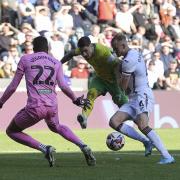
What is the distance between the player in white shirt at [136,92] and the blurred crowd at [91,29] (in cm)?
1050

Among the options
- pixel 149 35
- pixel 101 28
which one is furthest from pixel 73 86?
pixel 149 35

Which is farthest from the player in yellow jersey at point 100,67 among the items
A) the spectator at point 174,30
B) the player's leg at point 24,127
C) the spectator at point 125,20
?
the spectator at point 174,30

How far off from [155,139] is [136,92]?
814 mm

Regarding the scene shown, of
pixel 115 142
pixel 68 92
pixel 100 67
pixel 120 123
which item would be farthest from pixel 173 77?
pixel 68 92

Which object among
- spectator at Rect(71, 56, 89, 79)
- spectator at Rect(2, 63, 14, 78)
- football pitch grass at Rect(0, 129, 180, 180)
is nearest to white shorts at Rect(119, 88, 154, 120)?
football pitch grass at Rect(0, 129, 180, 180)

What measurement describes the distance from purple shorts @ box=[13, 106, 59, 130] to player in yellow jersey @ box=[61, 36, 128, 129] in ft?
6.87

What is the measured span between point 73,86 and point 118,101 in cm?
816

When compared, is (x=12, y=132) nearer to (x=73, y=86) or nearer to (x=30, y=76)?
(x=30, y=76)

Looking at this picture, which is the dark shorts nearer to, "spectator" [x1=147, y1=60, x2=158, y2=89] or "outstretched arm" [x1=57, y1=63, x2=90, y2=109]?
"outstretched arm" [x1=57, y1=63, x2=90, y2=109]

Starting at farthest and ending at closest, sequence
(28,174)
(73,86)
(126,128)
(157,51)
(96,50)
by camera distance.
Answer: (157,51) → (73,86) → (96,50) → (126,128) → (28,174)

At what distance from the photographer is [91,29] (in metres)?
26.8

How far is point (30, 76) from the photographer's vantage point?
12.7 metres

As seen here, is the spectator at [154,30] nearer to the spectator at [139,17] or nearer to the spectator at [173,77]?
the spectator at [139,17]

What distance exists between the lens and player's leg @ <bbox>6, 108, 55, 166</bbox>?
1269cm
